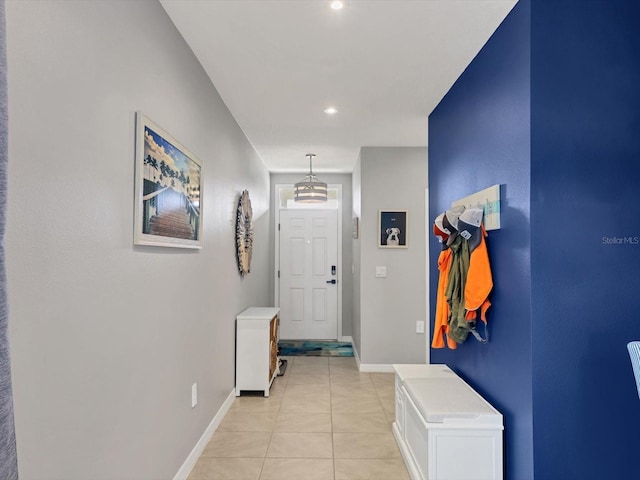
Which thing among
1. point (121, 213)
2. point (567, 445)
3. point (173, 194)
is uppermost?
point (173, 194)

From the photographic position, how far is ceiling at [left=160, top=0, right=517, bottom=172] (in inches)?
79.7

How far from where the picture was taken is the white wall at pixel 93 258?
110 cm

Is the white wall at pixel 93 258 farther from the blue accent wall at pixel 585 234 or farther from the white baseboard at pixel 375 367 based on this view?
the white baseboard at pixel 375 367

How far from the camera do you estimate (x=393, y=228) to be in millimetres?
4715

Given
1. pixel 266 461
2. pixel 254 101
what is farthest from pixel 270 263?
pixel 266 461

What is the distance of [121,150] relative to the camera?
1.61 meters

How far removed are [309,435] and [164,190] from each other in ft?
6.74

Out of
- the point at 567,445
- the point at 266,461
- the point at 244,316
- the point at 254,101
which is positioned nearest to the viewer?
the point at 567,445

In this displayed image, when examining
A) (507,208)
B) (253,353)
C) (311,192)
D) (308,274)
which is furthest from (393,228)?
(507,208)

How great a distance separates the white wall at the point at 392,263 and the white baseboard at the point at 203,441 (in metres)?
1.78

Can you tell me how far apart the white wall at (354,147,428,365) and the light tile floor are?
491 millimetres

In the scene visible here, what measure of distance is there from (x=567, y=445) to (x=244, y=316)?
2.72m

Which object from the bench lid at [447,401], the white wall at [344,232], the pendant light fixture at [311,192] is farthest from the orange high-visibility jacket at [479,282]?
the white wall at [344,232]

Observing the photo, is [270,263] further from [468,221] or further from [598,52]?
[598,52]
